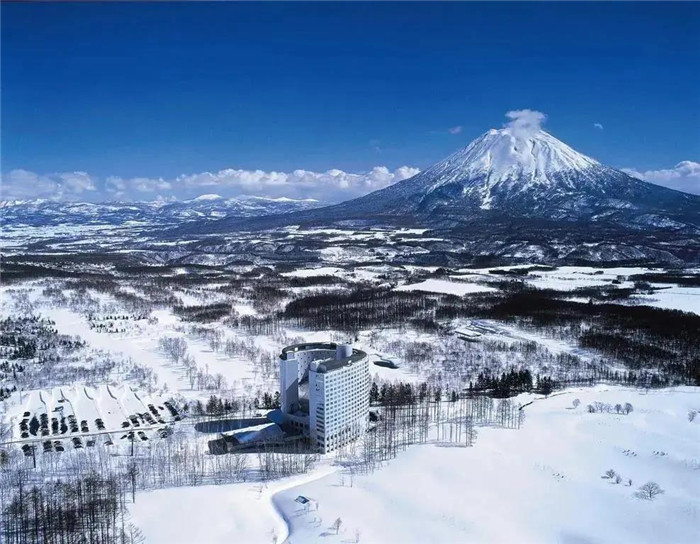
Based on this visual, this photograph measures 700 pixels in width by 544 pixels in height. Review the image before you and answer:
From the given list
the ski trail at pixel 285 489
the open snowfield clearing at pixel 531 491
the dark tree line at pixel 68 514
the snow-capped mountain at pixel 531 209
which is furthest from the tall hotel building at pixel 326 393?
the snow-capped mountain at pixel 531 209

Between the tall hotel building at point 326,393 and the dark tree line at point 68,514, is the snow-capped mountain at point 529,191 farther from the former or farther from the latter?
the dark tree line at point 68,514

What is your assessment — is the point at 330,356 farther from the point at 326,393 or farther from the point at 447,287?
the point at 447,287

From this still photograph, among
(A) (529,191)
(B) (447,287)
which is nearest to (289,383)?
(B) (447,287)

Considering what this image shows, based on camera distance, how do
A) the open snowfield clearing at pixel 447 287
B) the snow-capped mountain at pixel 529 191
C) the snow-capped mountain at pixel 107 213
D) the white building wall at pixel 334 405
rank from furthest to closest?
1. the snow-capped mountain at pixel 107 213
2. the snow-capped mountain at pixel 529 191
3. the open snowfield clearing at pixel 447 287
4. the white building wall at pixel 334 405

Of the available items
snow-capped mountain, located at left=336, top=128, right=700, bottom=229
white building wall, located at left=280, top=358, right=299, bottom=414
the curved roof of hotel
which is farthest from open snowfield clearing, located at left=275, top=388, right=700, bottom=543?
snow-capped mountain, located at left=336, top=128, right=700, bottom=229

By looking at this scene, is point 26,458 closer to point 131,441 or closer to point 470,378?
point 131,441

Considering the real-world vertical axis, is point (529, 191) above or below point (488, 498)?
above
